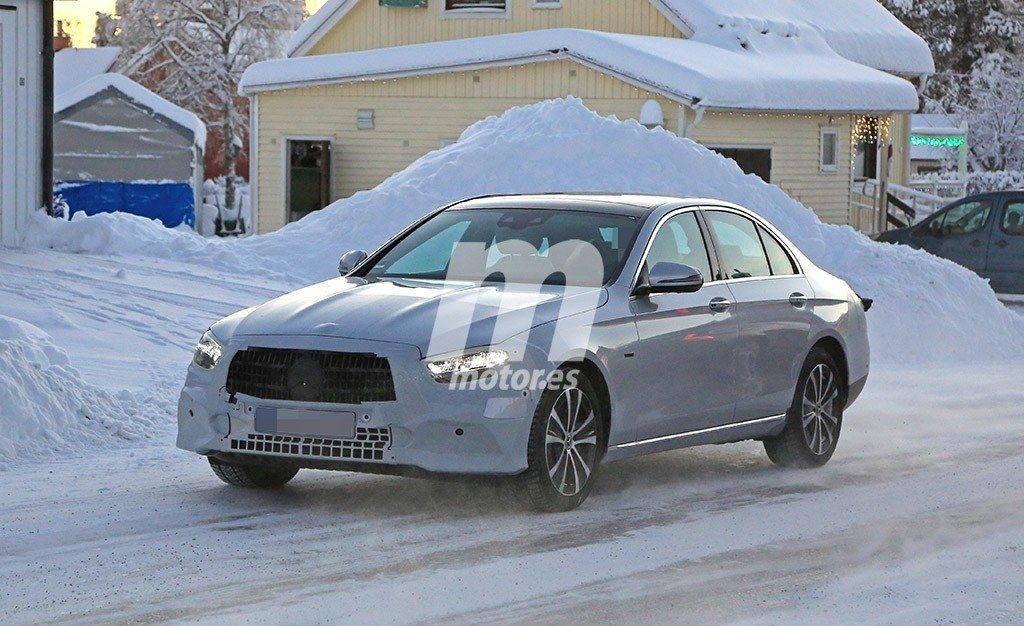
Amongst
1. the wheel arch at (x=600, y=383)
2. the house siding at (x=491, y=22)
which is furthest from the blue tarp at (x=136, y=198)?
the wheel arch at (x=600, y=383)

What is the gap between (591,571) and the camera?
7.75 meters

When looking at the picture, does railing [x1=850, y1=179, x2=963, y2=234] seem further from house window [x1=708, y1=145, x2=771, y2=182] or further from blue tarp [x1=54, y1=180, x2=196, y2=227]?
blue tarp [x1=54, y1=180, x2=196, y2=227]

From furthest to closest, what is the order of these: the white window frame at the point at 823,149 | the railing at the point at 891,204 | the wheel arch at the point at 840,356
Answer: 1. the railing at the point at 891,204
2. the white window frame at the point at 823,149
3. the wheel arch at the point at 840,356

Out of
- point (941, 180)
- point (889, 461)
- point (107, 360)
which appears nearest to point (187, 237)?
point (107, 360)

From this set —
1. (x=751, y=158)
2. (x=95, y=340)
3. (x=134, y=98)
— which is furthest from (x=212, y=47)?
(x=95, y=340)

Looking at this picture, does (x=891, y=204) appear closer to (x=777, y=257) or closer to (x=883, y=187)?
(x=883, y=187)

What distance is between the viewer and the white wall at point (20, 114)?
19312 mm

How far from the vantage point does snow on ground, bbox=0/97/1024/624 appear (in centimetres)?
719

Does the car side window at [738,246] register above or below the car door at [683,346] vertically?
above

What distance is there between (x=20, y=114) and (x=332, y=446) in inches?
472

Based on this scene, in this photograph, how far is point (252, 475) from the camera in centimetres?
954

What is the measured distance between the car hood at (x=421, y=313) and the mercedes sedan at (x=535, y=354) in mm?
13

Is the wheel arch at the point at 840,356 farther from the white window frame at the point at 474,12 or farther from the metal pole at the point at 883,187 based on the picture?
the metal pole at the point at 883,187

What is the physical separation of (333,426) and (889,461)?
4103 millimetres
